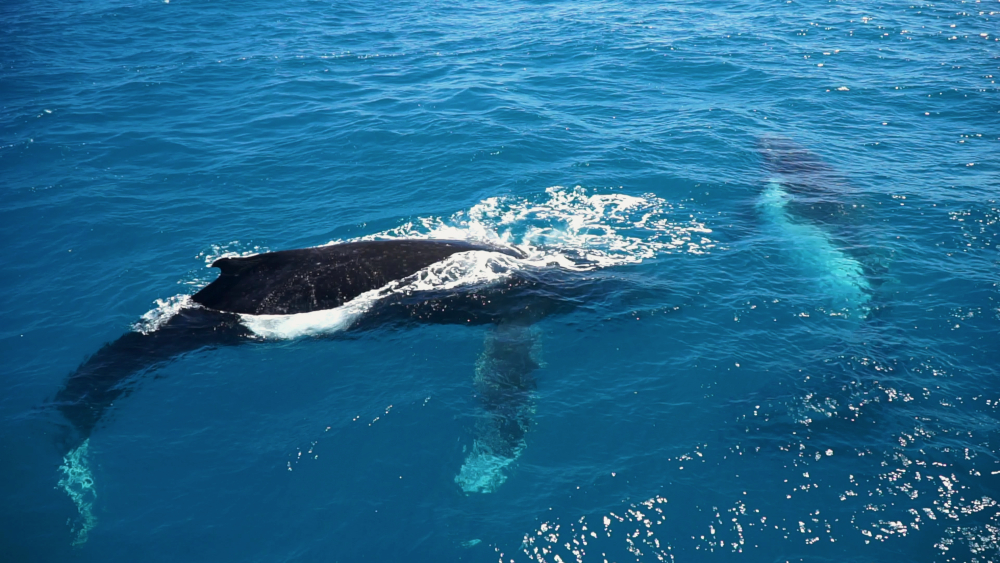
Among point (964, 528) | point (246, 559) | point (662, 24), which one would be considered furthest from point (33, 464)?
point (662, 24)

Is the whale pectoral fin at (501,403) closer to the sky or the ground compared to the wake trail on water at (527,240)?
closer to the ground

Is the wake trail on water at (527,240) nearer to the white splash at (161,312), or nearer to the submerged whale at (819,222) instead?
the white splash at (161,312)

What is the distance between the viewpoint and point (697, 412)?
61.7 ft

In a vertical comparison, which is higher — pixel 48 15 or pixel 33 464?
pixel 48 15

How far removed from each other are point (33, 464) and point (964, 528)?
949 inches

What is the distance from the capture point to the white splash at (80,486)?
16375 mm

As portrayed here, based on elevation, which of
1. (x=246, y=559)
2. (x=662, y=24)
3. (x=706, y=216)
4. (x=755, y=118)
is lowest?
(x=246, y=559)

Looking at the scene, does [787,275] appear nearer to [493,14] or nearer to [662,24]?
[662,24]

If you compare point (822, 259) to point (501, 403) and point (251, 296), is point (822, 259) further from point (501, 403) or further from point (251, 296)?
point (251, 296)

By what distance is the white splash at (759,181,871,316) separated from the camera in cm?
2322

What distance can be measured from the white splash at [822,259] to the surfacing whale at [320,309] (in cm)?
1049

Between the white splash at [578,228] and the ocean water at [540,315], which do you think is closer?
the ocean water at [540,315]

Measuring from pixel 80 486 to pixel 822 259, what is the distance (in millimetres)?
25932

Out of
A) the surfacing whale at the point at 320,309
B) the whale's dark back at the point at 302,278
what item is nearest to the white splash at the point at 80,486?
the surfacing whale at the point at 320,309
